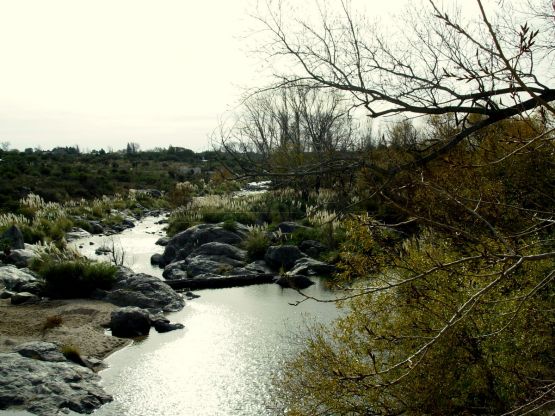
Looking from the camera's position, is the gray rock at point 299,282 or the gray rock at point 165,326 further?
the gray rock at point 299,282

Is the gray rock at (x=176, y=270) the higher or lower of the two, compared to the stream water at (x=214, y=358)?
higher

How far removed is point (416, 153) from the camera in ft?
17.2

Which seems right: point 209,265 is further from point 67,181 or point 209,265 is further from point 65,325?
point 67,181

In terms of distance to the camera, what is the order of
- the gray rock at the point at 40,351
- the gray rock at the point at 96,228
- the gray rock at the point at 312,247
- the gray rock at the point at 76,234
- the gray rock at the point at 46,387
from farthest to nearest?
1. the gray rock at the point at 96,228
2. the gray rock at the point at 76,234
3. the gray rock at the point at 312,247
4. the gray rock at the point at 40,351
5. the gray rock at the point at 46,387

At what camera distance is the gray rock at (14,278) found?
15766mm

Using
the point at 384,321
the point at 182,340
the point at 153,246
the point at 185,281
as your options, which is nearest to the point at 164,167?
the point at 153,246

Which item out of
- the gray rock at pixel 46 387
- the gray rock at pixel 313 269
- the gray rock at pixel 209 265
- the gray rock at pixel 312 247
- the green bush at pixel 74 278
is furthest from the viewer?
the gray rock at pixel 312 247

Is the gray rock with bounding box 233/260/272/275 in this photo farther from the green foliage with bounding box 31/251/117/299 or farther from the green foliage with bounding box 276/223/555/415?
the green foliage with bounding box 276/223/555/415

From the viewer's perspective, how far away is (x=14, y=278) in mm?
16203

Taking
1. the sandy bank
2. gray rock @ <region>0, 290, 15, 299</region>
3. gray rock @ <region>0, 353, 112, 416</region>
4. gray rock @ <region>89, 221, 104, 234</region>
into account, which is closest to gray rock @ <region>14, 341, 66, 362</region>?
gray rock @ <region>0, 353, 112, 416</region>

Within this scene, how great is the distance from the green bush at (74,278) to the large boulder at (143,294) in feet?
1.26

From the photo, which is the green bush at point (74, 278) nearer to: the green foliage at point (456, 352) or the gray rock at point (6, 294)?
the gray rock at point (6, 294)

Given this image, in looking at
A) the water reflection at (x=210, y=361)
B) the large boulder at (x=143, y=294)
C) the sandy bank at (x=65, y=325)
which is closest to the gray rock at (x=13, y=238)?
the sandy bank at (x=65, y=325)

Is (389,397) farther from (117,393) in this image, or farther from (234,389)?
(117,393)
